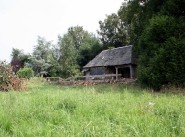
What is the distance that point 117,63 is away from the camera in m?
44.0

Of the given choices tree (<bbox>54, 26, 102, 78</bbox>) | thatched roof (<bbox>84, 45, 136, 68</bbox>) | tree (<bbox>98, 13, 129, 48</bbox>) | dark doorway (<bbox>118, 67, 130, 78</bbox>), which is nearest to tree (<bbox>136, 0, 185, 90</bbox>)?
thatched roof (<bbox>84, 45, 136, 68</bbox>)

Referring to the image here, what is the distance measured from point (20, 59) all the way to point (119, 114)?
70827 mm

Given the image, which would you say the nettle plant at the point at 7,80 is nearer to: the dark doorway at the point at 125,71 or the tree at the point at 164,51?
the tree at the point at 164,51

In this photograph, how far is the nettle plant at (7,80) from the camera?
17.9 meters

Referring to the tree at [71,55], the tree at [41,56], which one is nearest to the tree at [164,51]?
the tree at [71,55]

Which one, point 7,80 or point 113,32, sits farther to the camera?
point 113,32

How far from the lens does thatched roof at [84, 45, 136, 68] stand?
140 feet

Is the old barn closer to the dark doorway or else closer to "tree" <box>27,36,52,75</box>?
the dark doorway

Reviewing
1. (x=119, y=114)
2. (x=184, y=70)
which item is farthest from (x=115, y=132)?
(x=184, y=70)

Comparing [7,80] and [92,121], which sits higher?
[7,80]

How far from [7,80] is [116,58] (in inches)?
1141

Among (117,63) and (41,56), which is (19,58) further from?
(117,63)

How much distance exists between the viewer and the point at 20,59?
7500cm

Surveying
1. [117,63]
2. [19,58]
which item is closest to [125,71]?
[117,63]
